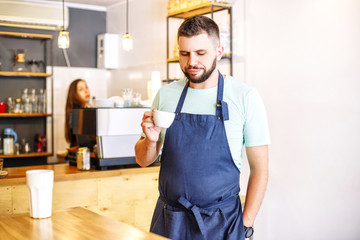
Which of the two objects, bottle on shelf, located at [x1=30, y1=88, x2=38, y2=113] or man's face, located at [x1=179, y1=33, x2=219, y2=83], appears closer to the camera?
man's face, located at [x1=179, y1=33, x2=219, y2=83]

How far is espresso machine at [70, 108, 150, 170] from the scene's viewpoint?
3459 millimetres

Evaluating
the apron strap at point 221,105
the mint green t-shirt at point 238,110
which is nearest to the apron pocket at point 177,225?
the mint green t-shirt at point 238,110

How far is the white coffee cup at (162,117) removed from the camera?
1.81m

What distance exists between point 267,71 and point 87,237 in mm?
2630

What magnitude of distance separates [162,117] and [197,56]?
1.07 ft

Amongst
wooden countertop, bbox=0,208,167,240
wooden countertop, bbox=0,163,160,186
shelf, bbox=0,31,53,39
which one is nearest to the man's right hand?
wooden countertop, bbox=0,208,167,240

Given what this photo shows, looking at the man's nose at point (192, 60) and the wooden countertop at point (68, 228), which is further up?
the man's nose at point (192, 60)

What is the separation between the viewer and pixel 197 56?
195 cm

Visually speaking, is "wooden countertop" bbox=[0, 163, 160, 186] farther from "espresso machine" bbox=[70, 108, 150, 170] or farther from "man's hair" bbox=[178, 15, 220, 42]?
"man's hair" bbox=[178, 15, 220, 42]

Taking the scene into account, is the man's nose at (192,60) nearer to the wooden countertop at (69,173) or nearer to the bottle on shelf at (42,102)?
the wooden countertop at (69,173)

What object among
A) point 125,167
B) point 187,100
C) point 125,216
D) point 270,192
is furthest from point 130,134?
point 187,100

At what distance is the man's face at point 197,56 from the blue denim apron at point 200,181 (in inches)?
5.5

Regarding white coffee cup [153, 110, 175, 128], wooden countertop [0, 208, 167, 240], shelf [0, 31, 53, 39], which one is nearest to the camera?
wooden countertop [0, 208, 167, 240]

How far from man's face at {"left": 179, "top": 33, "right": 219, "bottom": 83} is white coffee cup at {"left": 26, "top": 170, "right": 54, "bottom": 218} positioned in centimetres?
75
